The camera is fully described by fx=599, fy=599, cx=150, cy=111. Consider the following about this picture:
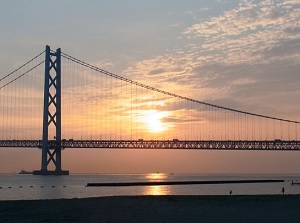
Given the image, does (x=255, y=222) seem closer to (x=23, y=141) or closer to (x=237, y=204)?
(x=237, y=204)

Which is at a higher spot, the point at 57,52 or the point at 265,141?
the point at 57,52

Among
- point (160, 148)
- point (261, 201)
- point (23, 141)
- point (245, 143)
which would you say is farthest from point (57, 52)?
point (261, 201)

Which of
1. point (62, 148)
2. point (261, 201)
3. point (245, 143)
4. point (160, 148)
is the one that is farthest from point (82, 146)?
point (261, 201)

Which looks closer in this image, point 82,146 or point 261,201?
point 261,201

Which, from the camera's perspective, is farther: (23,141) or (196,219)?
(23,141)

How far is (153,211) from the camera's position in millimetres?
22891

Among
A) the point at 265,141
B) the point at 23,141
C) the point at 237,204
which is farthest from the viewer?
the point at 23,141

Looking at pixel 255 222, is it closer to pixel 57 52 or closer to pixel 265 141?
pixel 265 141

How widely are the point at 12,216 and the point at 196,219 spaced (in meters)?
6.80

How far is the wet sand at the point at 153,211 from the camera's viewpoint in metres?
20.9

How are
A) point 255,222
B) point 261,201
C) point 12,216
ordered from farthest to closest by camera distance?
point 261,201 < point 12,216 < point 255,222

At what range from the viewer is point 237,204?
85.0 feet

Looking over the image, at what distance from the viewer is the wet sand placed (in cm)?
2088

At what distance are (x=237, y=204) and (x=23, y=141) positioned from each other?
80.2 metres
